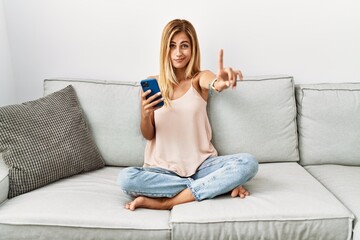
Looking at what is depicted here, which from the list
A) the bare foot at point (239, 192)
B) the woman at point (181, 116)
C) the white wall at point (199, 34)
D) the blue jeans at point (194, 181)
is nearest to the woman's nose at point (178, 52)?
the woman at point (181, 116)

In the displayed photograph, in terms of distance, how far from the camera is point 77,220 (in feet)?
4.71

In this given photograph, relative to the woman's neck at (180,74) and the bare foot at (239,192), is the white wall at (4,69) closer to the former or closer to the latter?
the woman's neck at (180,74)

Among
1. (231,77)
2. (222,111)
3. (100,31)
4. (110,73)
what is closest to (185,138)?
(222,111)

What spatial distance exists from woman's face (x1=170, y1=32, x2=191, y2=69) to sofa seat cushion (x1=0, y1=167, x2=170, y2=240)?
0.73 m

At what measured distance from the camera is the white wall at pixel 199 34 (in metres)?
2.16

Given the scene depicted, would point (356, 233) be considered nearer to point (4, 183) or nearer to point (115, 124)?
point (115, 124)

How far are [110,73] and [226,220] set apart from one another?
3.93 ft

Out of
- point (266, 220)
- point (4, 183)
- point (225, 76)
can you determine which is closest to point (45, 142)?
point (4, 183)

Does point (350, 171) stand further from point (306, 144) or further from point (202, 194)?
A: point (202, 194)

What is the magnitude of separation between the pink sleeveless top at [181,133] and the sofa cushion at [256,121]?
0.43 ft

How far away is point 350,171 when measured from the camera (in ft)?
6.19

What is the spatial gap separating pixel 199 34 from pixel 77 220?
4.08ft

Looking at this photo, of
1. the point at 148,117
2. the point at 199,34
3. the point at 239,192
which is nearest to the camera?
the point at 239,192

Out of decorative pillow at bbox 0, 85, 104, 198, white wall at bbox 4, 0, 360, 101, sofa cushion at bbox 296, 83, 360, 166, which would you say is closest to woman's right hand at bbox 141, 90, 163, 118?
decorative pillow at bbox 0, 85, 104, 198
